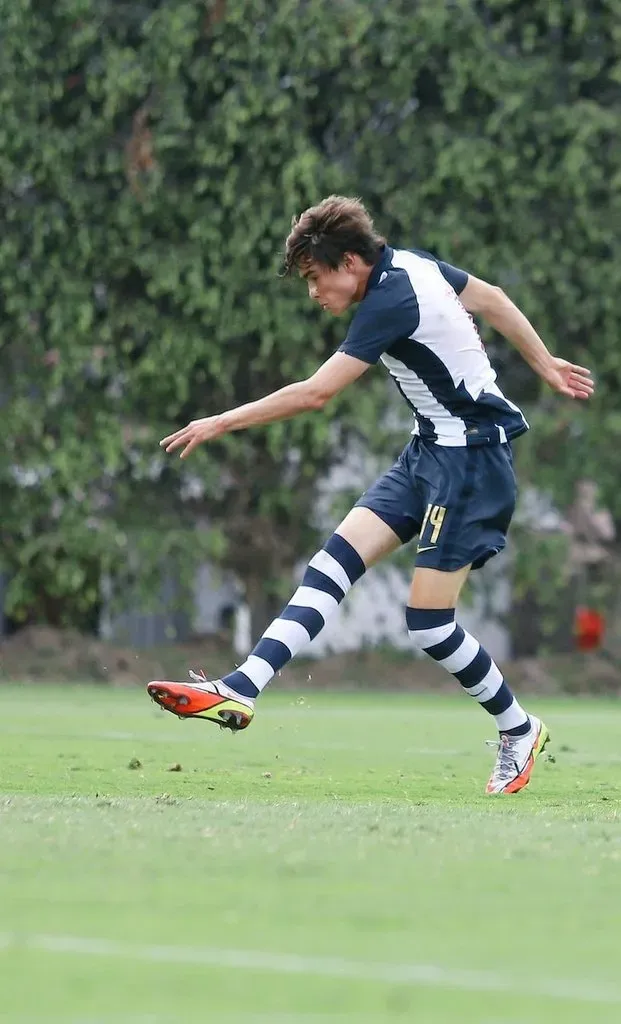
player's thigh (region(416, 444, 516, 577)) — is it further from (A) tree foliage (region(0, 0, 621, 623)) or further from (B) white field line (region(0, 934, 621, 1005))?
(A) tree foliage (region(0, 0, 621, 623))

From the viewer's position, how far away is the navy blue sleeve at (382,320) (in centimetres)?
747

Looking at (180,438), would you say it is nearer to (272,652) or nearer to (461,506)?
(272,652)

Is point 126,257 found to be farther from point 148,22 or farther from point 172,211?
point 148,22

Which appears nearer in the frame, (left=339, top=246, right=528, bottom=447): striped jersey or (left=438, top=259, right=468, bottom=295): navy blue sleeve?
(left=339, top=246, right=528, bottom=447): striped jersey

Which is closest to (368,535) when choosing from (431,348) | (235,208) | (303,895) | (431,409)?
(431,409)

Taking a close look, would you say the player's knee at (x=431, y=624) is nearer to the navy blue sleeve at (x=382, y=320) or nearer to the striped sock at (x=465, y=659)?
the striped sock at (x=465, y=659)

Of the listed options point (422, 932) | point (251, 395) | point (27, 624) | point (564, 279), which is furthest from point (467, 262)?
point (422, 932)

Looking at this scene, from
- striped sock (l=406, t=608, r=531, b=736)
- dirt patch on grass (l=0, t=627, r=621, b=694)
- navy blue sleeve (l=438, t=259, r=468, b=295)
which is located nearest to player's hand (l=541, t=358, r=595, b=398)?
navy blue sleeve (l=438, t=259, r=468, b=295)

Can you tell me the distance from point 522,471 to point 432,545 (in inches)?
360

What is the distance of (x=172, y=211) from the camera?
54.4ft

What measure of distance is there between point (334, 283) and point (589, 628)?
412 inches

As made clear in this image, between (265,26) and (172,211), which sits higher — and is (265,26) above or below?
above

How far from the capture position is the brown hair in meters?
7.60

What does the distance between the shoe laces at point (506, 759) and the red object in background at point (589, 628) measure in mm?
9405
